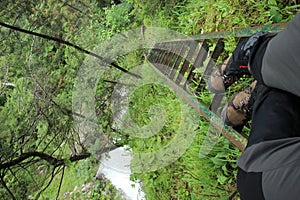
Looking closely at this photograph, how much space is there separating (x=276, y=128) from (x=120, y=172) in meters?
3.39

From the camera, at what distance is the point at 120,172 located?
440 cm

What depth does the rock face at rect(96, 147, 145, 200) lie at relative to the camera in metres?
4.12

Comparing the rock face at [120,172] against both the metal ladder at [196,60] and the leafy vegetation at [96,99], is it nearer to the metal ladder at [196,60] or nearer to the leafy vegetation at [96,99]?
the leafy vegetation at [96,99]

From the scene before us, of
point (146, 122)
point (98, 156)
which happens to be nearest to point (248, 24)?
point (146, 122)

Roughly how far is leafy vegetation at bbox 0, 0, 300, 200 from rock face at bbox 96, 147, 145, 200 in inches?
4.6

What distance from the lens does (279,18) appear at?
2484 mm

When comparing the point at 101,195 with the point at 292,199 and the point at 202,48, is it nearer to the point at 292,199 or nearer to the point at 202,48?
the point at 202,48

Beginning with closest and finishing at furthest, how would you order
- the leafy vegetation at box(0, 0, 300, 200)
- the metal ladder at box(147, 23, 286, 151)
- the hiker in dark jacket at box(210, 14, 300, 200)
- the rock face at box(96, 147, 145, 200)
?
the hiker in dark jacket at box(210, 14, 300, 200) → the metal ladder at box(147, 23, 286, 151) → the leafy vegetation at box(0, 0, 300, 200) → the rock face at box(96, 147, 145, 200)

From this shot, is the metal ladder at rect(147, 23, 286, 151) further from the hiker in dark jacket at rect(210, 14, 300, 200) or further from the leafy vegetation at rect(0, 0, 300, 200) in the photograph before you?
the hiker in dark jacket at rect(210, 14, 300, 200)

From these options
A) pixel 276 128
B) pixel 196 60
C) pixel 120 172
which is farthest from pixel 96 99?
pixel 276 128

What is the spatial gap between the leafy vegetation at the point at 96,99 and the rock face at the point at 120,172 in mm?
118

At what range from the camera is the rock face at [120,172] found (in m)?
4.12

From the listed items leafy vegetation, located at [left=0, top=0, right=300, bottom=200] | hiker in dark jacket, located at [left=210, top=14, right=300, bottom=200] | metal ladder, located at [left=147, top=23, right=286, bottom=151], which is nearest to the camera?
hiker in dark jacket, located at [left=210, top=14, right=300, bottom=200]

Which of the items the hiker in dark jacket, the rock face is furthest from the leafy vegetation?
the hiker in dark jacket
